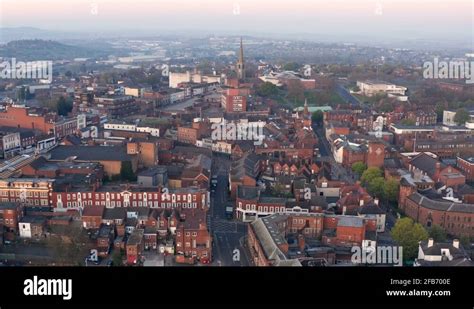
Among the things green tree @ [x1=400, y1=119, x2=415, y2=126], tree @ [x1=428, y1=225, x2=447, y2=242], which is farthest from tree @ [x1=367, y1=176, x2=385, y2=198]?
green tree @ [x1=400, y1=119, x2=415, y2=126]

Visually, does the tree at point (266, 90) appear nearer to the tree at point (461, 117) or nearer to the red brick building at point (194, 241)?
the tree at point (461, 117)

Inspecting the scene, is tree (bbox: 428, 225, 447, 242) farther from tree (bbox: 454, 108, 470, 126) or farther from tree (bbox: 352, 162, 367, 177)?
tree (bbox: 454, 108, 470, 126)

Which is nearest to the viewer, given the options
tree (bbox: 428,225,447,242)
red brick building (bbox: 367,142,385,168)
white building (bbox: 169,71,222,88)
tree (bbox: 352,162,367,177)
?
tree (bbox: 428,225,447,242)

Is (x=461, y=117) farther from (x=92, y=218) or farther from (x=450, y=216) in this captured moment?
(x=92, y=218)

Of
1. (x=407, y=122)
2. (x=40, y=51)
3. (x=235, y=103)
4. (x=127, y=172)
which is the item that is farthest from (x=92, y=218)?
(x=40, y=51)

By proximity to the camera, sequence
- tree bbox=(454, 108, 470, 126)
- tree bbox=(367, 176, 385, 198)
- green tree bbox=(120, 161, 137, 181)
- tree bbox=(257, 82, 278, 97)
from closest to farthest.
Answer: tree bbox=(367, 176, 385, 198) → green tree bbox=(120, 161, 137, 181) → tree bbox=(454, 108, 470, 126) → tree bbox=(257, 82, 278, 97)

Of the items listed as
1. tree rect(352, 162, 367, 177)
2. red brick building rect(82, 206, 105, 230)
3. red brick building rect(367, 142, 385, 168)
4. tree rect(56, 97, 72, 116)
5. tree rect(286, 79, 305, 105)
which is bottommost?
red brick building rect(82, 206, 105, 230)

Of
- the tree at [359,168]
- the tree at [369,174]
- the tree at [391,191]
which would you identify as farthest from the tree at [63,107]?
the tree at [391,191]
